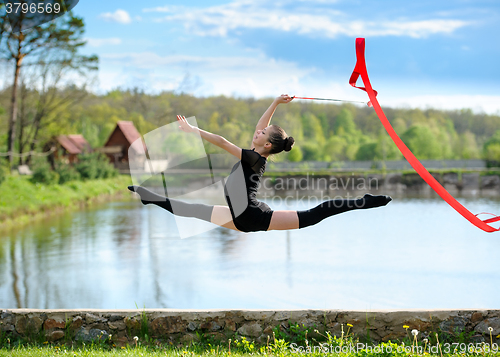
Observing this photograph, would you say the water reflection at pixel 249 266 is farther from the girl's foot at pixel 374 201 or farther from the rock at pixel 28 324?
the girl's foot at pixel 374 201

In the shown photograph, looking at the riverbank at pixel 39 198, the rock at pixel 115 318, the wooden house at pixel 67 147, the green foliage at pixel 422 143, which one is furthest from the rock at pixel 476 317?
the green foliage at pixel 422 143

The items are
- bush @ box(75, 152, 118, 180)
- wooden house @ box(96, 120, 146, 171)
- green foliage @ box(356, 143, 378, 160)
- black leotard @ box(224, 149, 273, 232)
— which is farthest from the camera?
green foliage @ box(356, 143, 378, 160)

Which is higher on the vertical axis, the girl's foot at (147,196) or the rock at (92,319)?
the girl's foot at (147,196)

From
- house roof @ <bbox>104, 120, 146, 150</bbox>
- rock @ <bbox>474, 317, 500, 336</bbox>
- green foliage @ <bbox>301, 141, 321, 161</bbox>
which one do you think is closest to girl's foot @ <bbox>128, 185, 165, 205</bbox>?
rock @ <bbox>474, 317, 500, 336</bbox>

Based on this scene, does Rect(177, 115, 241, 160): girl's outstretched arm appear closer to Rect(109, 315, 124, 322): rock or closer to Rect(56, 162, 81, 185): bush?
Rect(109, 315, 124, 322): rock

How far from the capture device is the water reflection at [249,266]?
8758mm

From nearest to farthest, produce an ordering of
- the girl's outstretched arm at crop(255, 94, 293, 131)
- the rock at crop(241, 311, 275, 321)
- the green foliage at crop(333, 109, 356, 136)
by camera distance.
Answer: the girl's outstretched arm at crop(255, 94, 293, 131)
the rock at crop(241, 311, 275, 321)
the green foliage at crop(333, 109, 356, 136)

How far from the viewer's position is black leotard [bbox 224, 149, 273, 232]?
12.2ft

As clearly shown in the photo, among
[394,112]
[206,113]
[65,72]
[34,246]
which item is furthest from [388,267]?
[394,112]

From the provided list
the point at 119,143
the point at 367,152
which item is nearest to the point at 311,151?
the point at 367,152

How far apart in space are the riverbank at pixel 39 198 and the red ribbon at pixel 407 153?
53.2ft

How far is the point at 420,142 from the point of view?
47031 millimetres

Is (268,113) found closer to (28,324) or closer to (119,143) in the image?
(28,324)

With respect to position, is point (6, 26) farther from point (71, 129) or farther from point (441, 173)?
point (441, 173)
